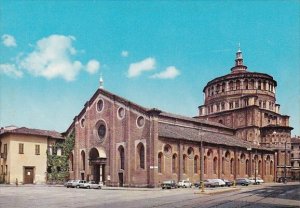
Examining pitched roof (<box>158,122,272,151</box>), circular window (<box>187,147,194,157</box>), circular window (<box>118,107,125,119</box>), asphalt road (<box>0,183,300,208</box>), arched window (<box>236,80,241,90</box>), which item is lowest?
asphalt road (<box>0,183,300,208</box>)

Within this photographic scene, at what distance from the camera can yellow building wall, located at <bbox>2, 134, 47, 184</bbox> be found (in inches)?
2369

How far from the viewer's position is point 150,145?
163 feet

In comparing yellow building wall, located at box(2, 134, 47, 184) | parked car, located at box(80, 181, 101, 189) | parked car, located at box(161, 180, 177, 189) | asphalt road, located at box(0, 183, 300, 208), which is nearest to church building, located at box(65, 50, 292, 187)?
parked car, located at box(161, 180, 177, 189)

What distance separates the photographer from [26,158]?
61844 millimetres

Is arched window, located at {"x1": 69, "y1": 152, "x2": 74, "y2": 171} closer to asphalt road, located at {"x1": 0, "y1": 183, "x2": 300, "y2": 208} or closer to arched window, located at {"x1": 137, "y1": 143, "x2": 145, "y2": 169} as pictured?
arched window, located at {"x1": 137, "y1": 143, "x2": 145, "y2": 169}

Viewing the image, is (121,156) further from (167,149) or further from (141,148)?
(167,149)

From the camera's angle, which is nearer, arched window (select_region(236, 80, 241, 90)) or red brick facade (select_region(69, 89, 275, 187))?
red brick facade (select_region(69, 89, 275, 187))

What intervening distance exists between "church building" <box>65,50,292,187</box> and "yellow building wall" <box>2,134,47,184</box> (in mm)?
5034

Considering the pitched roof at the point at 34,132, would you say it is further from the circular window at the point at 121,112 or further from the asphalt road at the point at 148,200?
the asphalt road at the point at 148,200

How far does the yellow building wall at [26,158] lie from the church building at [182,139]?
5.03 meters

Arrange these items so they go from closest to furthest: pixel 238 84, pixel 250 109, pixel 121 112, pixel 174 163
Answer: pixel 174 163 < pixel 121 112 < pixel 250 109 < pixel 238 84

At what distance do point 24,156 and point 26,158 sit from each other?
0.49 m

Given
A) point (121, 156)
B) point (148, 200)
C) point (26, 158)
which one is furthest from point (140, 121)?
point (148, 200)

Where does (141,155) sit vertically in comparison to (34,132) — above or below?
below
